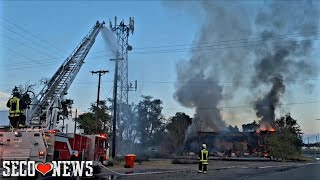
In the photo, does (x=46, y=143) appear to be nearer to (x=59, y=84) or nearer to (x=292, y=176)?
(x=292, y=176)

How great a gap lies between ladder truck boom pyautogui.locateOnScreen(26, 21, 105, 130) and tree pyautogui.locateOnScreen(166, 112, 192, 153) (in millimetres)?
24169

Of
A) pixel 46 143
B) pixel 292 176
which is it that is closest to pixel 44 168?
pixel 46 143

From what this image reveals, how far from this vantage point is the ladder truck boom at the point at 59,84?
80.4 feet

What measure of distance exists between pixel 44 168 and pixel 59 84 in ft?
69.7

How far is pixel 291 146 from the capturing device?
4991 centimetres

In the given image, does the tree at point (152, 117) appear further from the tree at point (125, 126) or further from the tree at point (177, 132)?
the tree at point (125, 126)

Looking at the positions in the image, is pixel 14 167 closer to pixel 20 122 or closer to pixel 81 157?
pixel 20 122

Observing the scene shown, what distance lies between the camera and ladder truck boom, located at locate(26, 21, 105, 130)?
80.4ft

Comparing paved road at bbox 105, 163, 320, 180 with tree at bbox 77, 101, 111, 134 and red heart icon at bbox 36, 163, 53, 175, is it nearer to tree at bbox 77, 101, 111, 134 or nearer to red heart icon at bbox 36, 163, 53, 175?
red heart icon at bbox 36, 163, 53, 175

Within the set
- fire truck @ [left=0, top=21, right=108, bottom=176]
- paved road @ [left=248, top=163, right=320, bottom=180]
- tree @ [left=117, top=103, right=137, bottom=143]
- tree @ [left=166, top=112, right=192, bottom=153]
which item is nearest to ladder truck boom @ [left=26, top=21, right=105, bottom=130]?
fire truck @ [left=0, top=21, right=108, bottom=176]

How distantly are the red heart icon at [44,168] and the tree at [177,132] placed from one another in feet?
142

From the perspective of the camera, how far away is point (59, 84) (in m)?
34.5

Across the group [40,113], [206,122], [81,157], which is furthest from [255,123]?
[81,157]

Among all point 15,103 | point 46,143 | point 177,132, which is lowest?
point 46,143
